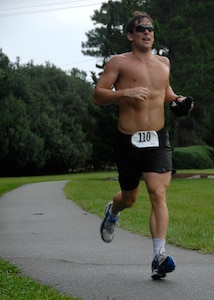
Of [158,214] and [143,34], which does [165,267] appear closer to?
[158,214]

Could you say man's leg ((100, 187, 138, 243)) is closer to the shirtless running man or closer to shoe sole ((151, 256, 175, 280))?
the shirtless running man

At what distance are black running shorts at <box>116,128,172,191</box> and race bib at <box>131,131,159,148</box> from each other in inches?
1.3

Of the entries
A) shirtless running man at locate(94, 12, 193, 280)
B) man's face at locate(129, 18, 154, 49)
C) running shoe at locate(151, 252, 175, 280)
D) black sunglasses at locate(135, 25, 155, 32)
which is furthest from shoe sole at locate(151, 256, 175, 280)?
black sunglasses at locate(135, 25, 155, 32)

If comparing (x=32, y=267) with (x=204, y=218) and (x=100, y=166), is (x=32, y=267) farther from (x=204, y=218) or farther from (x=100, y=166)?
(x=100, y=166)

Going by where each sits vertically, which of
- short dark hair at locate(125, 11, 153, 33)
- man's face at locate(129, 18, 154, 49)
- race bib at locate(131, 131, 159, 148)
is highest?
short dark hair at locate(125, 11, 153, 33)

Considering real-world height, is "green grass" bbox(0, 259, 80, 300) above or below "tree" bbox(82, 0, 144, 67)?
below

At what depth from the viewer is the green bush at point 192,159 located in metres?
47.5

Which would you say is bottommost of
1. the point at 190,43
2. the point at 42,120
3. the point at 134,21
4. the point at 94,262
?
the point at 42,120

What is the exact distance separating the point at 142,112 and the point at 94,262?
172 cm

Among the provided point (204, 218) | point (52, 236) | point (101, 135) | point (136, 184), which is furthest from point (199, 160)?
point (136, 184)

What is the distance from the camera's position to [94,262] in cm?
680

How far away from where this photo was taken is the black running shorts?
5.86 meters

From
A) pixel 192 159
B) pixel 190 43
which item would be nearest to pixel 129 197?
pixel 192 159

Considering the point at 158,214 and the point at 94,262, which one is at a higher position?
the point at 158,214
